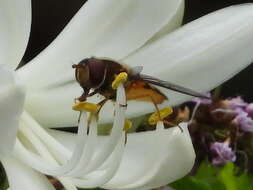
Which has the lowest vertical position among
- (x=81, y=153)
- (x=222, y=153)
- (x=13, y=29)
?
(x=222, y=153)

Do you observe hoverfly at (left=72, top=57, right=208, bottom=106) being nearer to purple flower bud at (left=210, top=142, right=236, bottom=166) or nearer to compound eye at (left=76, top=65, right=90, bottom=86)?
compound eye at (left=76, top=65, right=90, bottom=86)

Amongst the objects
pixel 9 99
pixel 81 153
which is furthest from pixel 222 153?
pixel 9 99

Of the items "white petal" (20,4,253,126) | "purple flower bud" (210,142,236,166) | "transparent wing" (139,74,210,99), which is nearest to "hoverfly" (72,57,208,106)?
"transparent wing" (139,74,210,99)

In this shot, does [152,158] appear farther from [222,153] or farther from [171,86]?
[222,153]

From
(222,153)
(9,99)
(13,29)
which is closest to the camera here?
(9,99)

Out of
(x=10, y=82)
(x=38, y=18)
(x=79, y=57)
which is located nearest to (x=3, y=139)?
(x=10, y=82)

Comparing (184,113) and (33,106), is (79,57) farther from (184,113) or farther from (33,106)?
(184,113)

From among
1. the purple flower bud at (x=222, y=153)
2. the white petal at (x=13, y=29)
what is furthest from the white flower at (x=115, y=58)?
the purple flower bud at (x=222, y=153)
